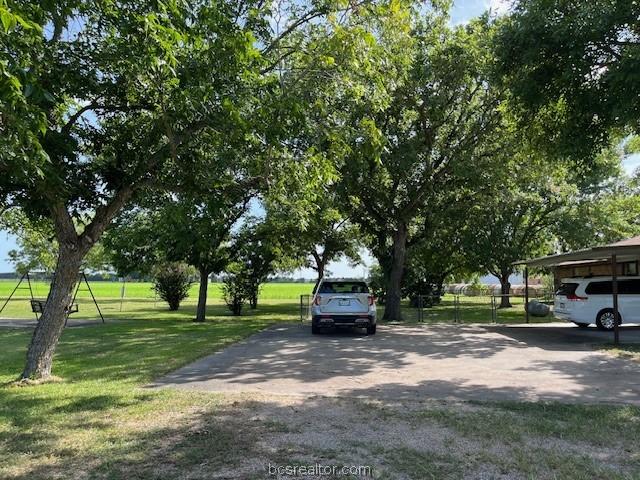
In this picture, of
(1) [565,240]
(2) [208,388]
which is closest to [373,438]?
(2) [208,388]

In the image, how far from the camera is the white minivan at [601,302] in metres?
17.3

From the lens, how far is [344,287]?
51.4 ft

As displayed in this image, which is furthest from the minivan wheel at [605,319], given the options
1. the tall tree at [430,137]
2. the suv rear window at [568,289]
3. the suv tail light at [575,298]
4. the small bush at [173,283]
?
the small bush at [173,283]

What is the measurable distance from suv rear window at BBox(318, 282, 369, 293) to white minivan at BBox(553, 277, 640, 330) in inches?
289

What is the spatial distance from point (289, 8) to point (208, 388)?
677 centimetres

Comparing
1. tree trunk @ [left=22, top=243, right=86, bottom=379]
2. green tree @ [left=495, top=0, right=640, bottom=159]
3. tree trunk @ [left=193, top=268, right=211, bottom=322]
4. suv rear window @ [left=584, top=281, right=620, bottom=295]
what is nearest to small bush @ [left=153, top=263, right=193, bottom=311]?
tree trunk @ [left=193, top=268, right=211, bottom=322]

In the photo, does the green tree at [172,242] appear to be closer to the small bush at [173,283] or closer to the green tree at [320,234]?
the green tree at [320,234]

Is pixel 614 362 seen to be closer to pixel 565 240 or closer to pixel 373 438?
pixel 373 438

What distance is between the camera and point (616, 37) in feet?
29.4

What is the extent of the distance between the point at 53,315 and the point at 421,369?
6.21 metres

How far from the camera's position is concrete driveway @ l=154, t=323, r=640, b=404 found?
7805mm

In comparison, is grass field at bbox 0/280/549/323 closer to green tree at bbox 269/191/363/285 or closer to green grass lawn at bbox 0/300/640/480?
green tree at bbox 269/191/363/285

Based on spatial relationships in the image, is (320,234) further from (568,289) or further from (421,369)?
(421,369)

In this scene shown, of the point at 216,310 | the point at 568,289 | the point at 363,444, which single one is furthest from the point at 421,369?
the point at 216,310
